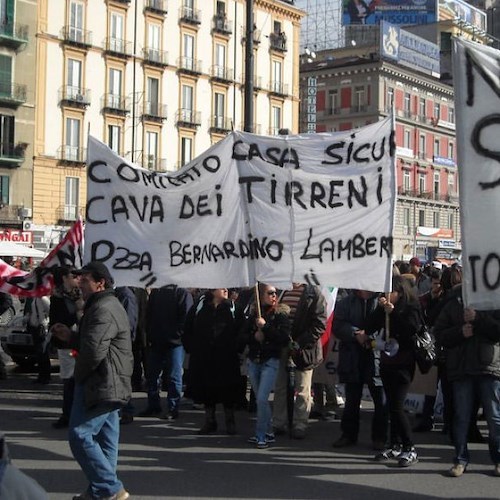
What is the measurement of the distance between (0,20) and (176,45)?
10.7 m

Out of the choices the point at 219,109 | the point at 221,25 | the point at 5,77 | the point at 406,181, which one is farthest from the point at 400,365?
the point at 406,181

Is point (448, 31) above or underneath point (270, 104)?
above

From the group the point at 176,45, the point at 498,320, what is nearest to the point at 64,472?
the point at 498,320

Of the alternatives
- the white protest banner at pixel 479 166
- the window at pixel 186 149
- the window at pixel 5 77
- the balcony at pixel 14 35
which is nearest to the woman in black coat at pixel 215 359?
the white protest banner at pixel 479 166

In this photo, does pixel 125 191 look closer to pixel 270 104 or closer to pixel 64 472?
pixel 64 472

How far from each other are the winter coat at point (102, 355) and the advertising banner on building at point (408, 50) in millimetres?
59875

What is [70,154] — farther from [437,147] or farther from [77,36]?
[437,147]

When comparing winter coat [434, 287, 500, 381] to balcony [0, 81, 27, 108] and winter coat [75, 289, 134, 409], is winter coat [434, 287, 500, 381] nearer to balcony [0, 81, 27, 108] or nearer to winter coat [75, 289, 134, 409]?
winter coat [75, 289, 134, 409]

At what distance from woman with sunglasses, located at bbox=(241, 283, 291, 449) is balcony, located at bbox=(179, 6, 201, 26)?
42.8 meters

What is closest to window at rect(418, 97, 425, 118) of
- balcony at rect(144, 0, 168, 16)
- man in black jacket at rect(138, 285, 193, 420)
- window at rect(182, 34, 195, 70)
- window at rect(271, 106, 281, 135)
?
window at rect(271, 106, 281, 135)

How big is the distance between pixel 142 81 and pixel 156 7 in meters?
4.17

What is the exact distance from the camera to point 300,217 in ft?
26.1

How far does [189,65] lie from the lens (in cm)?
5000

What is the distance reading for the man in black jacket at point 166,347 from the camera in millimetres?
9805
